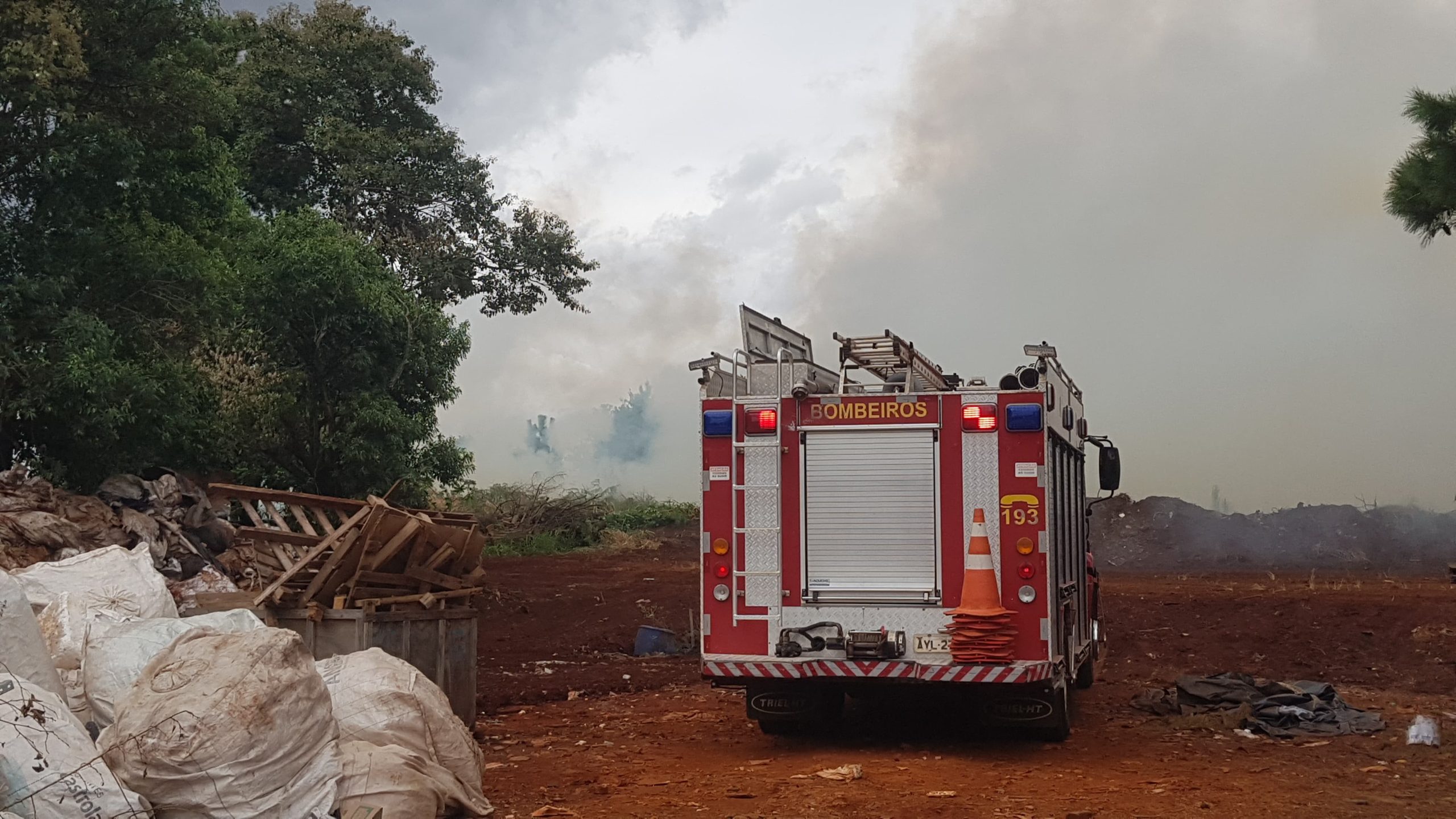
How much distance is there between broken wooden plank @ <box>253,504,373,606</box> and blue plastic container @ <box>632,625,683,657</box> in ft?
26.2

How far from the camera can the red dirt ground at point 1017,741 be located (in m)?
7.85

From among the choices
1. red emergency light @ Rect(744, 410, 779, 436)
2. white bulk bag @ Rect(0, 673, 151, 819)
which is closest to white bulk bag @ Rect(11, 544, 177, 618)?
white bulk bag @ Rect(0, 673, 151, 819)

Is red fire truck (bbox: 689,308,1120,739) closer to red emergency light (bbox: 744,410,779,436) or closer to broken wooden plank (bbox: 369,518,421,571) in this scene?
red emergency light (bbox: 744,410,779,436)

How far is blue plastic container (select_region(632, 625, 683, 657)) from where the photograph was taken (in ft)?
56.0

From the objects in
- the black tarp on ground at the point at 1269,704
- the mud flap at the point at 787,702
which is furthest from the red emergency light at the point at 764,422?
the black tarp on ground at the point at 1269,704

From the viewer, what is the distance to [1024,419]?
9250 mm

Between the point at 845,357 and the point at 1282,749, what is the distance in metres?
4.54

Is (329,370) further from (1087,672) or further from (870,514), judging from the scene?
(870,514)

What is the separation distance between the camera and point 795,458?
972 centimetres

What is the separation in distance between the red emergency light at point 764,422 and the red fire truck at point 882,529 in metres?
0.01

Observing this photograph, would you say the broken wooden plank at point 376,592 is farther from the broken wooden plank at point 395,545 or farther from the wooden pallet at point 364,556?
the broken wooden plank at point 395,545

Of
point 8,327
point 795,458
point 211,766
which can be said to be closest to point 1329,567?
point 795,458

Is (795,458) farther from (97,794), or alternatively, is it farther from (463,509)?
(463,509)

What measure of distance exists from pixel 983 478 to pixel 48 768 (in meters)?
6.31
